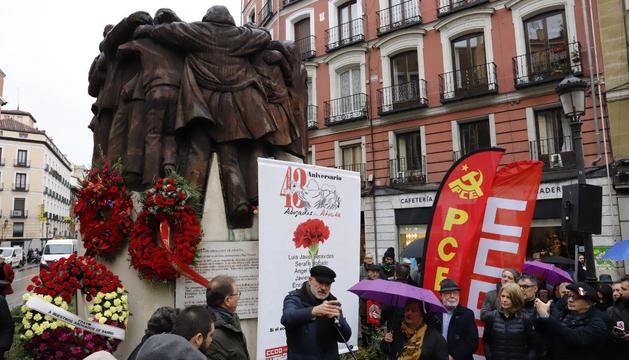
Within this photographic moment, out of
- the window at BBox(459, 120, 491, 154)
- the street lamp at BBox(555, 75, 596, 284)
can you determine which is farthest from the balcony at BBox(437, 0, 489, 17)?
the street lamp at BBox(555, 75, 596, 284)

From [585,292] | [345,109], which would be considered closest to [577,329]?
[585,292]

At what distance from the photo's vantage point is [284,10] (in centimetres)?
2592

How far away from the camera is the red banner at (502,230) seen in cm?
598

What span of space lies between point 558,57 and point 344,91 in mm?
9480

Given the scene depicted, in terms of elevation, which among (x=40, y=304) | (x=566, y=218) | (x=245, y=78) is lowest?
A: (x=40, y=304)

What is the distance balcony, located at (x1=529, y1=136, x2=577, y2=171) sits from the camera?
1702 centimetres

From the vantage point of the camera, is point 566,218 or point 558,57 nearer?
point 566,218

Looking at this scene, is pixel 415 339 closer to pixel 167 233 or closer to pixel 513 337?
pixel 513 337

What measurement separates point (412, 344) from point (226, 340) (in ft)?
5.52

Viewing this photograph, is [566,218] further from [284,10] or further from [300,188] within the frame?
[284,10]

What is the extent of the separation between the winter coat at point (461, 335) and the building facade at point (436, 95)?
538 inches

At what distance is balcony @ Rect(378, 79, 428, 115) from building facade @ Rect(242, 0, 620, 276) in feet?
0.16

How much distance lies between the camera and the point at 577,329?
445 centimetres

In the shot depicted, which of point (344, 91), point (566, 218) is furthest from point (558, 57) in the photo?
point (566, 218)
